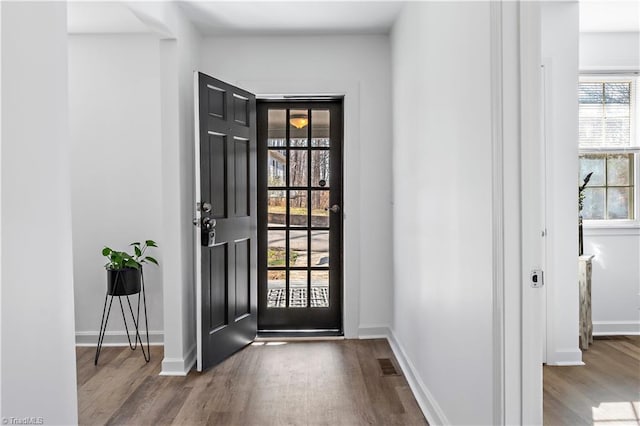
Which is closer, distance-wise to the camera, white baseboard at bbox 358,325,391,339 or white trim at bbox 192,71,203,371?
white trim at bbox 192,71,203,371

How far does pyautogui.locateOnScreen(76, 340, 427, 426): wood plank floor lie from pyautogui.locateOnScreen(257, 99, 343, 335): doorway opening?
54cm

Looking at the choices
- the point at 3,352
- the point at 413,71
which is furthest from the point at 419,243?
the point at 3,352

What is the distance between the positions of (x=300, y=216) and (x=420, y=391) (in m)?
2.00

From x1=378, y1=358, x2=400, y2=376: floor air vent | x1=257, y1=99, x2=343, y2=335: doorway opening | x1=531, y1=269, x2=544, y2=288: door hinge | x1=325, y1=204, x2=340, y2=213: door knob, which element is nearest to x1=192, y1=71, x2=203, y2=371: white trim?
x1=257, y1=99, x2=343, y2=335: doorway opening

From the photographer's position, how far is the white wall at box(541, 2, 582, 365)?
3.60m

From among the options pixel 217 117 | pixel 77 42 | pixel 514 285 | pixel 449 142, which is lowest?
pixel 514 285

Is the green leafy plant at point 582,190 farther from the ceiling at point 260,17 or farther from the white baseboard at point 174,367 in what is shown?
the white baseboard at point 174,367

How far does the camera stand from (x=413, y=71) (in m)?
3.24

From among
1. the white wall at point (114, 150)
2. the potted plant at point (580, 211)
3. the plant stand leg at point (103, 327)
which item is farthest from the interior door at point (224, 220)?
the potted plant at point (580, 211)

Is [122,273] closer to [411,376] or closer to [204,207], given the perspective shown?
[204,207]

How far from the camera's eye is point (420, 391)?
2988mm

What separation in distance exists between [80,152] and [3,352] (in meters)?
3.02

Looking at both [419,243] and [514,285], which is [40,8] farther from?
[419,243]

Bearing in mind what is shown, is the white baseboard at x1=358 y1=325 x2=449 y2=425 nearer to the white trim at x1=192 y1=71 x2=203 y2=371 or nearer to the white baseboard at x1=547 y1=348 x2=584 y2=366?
the white baseboard at x1=547 y1=348 x2=584 y2=366
